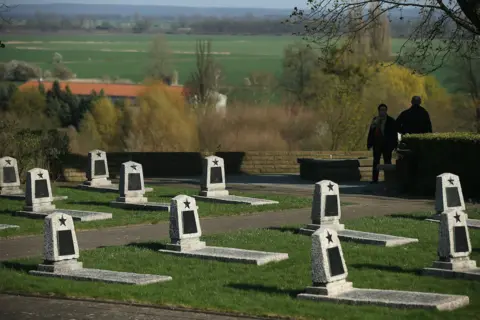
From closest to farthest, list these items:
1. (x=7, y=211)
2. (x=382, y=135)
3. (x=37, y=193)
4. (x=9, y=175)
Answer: (x=37, y=193), (x=7, y=211), (x=9, y=175), (x=382, y=135)

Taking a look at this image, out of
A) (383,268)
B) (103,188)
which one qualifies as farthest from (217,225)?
(103,188)

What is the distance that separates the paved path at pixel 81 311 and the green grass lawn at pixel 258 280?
31cm

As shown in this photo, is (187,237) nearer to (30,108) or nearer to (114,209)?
(114,209)

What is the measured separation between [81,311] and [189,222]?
4469 mm

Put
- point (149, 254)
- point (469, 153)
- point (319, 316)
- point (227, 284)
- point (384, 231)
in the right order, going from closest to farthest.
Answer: point (319, 316), point (227, 284), point (149, 254), point (384, 231), point (469, 153)

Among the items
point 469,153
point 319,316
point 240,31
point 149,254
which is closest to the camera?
point 319,316

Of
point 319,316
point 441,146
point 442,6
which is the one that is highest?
point 442,6

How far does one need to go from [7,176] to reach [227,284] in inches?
510

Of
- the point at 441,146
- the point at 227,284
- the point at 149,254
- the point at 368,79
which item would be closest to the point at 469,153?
the point at 441,146

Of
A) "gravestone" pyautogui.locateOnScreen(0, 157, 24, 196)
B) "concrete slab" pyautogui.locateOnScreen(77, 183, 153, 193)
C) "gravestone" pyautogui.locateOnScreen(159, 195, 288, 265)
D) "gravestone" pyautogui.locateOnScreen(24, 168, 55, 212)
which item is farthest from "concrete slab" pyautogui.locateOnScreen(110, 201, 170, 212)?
"gravestone" pyautogui.locateOnScreen(159, 195, 288, 265)

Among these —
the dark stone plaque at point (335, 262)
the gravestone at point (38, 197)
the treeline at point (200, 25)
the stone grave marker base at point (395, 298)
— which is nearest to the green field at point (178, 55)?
the treeline at point (200, 25)

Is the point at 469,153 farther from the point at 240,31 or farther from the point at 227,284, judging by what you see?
the point at 240,31

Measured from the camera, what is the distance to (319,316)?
13.5 meters

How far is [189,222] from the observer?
60.4ft
